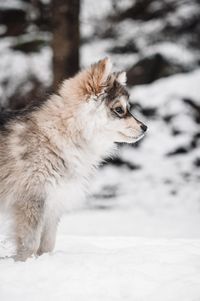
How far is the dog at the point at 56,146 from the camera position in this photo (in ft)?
15.7

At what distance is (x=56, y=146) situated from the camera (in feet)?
16.4

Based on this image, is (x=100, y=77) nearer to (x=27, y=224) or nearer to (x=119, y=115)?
(x=119, y=115)

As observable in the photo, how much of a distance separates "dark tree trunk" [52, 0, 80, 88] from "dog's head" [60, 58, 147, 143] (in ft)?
15.4

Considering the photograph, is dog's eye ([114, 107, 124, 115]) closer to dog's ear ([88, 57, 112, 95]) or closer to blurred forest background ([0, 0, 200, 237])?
dog's ear ([88, 57, 112, 95])

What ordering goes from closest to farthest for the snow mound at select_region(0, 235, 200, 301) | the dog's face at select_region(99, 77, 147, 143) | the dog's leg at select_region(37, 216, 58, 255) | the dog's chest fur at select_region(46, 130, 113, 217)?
the snow mound at select_region(0, 235, 200, 301), the dog's chest fur at select_region(46, 130, 113, 217), the dog's leg at select_region(37, 216, 58, 255), the dog's face at select_region(99, 77, 147, 143)

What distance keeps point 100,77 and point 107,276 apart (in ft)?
6.78

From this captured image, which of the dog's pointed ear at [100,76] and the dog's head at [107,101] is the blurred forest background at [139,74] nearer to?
the dog's head at [107,101]

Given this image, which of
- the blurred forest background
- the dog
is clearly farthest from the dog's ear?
the blurred forest background

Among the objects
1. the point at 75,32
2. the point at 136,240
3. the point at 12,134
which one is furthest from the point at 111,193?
the point at 12,134

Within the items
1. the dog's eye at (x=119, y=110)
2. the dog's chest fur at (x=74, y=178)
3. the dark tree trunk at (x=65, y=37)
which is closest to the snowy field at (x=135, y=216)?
the dog's chest fur at (x=74, y=178)

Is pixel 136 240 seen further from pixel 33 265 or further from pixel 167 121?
pixel 167 121

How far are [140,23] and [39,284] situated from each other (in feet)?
36.9

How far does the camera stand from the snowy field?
3.84m

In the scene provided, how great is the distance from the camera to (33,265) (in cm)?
427
